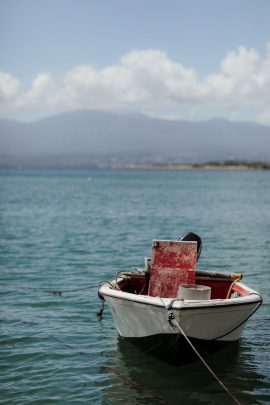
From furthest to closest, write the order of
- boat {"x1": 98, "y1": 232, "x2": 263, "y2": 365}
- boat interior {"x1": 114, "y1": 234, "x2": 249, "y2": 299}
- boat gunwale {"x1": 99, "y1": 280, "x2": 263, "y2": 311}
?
boat interior {"x1": 114, "y1": 234, "x2": 249, "y2": 299} < boat {"x1": 98, "y1": 232, "x2": 263, "y2": 365} < boat gunwale {"x1": 99, "y1": 280, "x2": 263, "y2": 311}

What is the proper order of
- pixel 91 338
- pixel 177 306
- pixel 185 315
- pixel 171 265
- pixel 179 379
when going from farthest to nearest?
pixel 91 338 → pixel 171 265 → pixel 179 379 → pixel 185 315 → pixel 177 306

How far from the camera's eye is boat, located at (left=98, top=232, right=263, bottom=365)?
30.9ft

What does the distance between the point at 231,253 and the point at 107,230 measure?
419 inches

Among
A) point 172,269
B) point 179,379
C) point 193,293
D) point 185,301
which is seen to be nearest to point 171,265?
point 172,269

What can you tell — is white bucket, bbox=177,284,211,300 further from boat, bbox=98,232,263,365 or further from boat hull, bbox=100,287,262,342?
boat hull, bbox=100,287,262,342

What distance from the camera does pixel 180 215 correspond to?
42.9 m

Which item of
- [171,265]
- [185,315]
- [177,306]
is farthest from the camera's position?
[171,265]

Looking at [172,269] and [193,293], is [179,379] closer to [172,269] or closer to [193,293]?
[193,293]

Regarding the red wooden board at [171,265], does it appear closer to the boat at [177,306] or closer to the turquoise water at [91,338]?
the boat at [177,306]

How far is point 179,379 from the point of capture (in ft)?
32.5

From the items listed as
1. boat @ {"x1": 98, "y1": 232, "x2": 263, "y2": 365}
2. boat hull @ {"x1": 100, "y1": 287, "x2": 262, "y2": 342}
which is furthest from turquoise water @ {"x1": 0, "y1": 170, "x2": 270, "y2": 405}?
boat hull @ {"x1": 100, "y1": 287, "x2": 262, "y2": 342}

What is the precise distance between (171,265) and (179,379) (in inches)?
92.4

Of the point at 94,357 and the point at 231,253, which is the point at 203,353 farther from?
the point at 231,253

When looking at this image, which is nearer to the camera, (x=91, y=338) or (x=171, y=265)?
(x=171, y=265)
